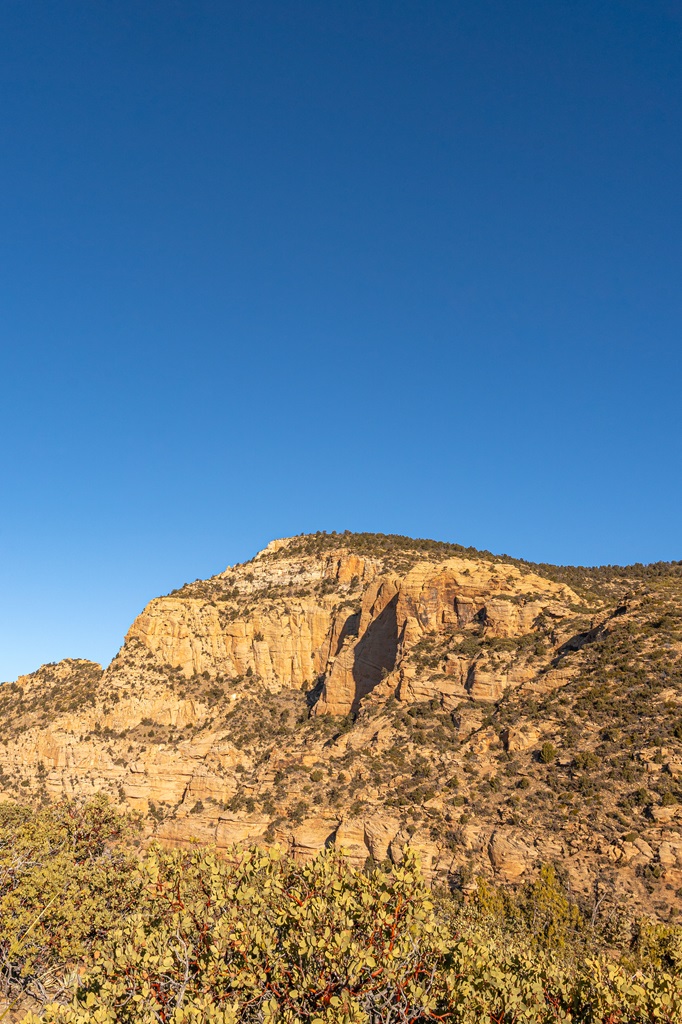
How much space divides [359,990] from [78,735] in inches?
2221

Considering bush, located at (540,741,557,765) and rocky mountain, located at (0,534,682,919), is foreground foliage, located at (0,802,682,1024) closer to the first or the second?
rocky mountain, located at (0,534,682,919)

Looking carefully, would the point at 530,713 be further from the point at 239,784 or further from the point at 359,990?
the point at 359,990

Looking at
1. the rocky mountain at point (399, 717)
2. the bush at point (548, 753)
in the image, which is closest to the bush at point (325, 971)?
the rocky mountain at point (399, 717)

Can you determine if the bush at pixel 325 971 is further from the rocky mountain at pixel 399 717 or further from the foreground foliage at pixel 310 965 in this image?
the rocky mountain at pixel 399 717

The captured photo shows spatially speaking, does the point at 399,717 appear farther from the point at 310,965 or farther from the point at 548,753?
the point at 310,965

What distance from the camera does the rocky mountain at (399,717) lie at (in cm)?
3444

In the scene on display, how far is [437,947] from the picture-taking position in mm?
10320

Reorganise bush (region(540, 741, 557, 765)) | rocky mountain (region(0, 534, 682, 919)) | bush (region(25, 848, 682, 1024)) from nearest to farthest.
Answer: bush (region(25, 848, 682, 1024)) < rocky mountain (region(0, 534, 682, 919)) < bush (region(540, 741, 557, 765))

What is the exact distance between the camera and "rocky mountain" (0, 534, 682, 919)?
113 ft

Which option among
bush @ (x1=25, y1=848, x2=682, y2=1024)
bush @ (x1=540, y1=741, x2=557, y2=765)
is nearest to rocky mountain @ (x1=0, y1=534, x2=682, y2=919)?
bush @ (x1=540, y1=741, x2=557, y2=765)

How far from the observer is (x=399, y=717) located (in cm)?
Answer: 4953

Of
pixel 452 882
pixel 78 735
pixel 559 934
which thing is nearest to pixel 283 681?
pixel 78 735

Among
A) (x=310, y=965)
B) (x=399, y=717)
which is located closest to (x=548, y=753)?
(x=399, y=717)

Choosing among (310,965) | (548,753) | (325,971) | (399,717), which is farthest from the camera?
(399,717)
